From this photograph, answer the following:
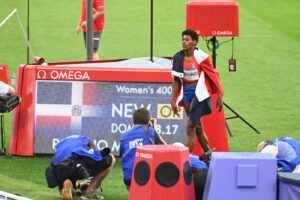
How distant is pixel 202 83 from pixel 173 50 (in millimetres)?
11005

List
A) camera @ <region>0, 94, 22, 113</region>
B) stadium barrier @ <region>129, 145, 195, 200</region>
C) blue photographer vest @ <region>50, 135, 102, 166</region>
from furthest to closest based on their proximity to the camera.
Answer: camera @ <region>0, 94, 22, 113</region> → blue photographer vest @ <region>50, 135, 102, 166</region> → stadium barrier @ <region>129, 145, 195, 200</region>

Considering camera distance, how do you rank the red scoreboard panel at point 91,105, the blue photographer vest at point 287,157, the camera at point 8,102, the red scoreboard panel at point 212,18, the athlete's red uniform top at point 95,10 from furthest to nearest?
the athlete's red uniform top at point 95,10
the red scoreboard panel at point 212,18
the red scoreboard panel at point 91,105
the camera at point 8,102
the blue photographer vest at point 287,157

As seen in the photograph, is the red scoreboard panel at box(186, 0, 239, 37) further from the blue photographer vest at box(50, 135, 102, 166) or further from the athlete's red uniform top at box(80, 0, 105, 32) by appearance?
the blue photographer vest at box(50, 135, 102, 166)

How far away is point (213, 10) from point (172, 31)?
34.7 ft

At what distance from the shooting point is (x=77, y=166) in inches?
353

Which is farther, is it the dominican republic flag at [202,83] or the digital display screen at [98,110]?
the digital display screen at [98,110]

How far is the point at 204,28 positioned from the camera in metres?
13.0

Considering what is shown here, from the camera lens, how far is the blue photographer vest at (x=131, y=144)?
29.2ft

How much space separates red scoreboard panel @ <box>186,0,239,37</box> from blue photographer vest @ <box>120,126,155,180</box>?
14.2ft

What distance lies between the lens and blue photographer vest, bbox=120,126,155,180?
8906 millimetres

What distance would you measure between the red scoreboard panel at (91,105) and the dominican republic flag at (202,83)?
2.47 feet

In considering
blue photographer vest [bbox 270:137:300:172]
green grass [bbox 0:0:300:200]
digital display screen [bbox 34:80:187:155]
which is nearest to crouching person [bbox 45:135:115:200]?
green grass [bbox 0:0:300:200]

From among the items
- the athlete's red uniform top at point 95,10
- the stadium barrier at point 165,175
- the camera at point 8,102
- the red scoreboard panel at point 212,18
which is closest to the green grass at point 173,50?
the camera at point 8,102

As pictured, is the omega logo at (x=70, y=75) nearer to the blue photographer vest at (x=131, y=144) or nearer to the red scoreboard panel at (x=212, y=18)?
the blue photographer vest at (x=131, y=144)
